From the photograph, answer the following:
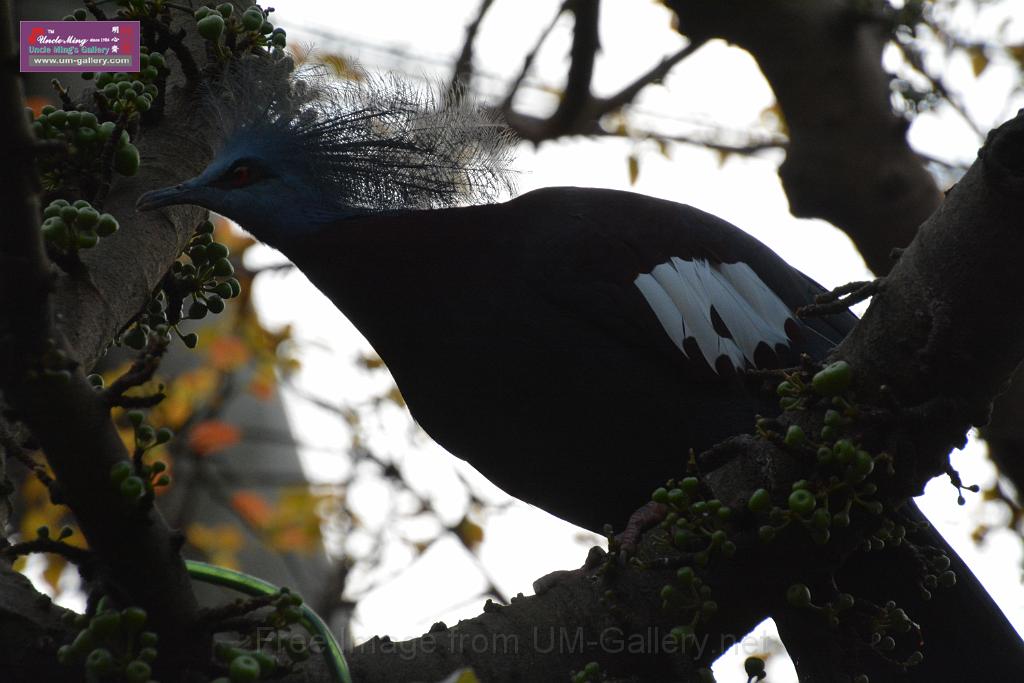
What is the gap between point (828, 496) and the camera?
188 cm

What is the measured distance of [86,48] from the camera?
239cm

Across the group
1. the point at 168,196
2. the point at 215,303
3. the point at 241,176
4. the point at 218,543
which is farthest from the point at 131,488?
the point at 218,543

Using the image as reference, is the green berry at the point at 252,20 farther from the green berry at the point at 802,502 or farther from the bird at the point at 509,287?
the green berry at the point at 802,502

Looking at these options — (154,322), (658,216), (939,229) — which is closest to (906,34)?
(658,216)

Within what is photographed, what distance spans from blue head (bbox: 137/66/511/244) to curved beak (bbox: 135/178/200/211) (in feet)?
1.27

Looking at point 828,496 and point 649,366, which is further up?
point 649,366

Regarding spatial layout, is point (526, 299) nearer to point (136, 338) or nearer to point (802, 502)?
point (136, 338)

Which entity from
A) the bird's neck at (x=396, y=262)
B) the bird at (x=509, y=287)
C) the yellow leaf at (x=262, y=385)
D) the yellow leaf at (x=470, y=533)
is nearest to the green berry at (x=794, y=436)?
the bird at (x=509, y=287)

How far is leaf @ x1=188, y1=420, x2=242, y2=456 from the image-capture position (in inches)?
194

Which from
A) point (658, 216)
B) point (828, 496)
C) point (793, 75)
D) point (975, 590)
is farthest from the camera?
point (793, 75)

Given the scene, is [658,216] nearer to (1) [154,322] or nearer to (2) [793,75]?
(2) [793,75]

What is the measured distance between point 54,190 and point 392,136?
107 cm

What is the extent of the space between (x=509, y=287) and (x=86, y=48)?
1.17m

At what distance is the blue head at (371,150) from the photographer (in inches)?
116
